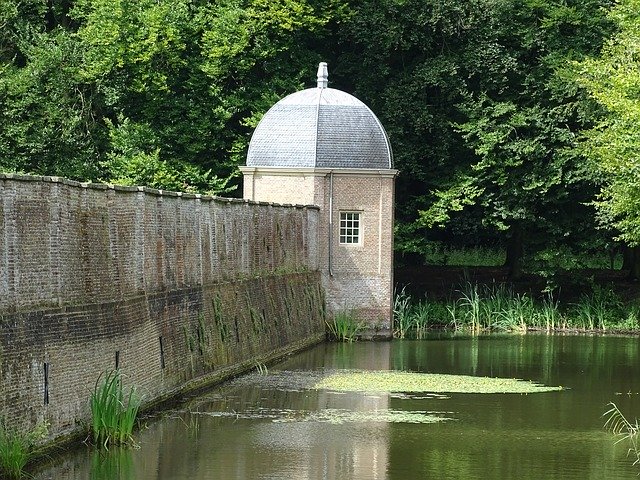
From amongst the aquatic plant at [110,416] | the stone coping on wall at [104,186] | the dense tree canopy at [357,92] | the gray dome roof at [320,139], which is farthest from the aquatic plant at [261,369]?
the dense tree canopy at [357,92]

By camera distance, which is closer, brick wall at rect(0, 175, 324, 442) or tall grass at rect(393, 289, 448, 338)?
brick wall at rect(0, 175, 324, 442)

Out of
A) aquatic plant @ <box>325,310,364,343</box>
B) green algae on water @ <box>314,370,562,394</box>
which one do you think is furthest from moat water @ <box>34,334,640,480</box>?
aquatic plant @ <box>325,310,364,343</box>

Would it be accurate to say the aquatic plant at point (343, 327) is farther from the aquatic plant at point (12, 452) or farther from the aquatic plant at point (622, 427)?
the aquatic plant at point (12, 452)

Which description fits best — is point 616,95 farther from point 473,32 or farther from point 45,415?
point 45,415

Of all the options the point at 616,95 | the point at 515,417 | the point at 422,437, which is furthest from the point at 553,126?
the point at 422,437

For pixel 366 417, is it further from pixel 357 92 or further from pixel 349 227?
pixel 357 92

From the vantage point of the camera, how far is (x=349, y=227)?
3312 centimetres

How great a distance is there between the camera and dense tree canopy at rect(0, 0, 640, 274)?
113 feet

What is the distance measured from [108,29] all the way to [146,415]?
17.8 m

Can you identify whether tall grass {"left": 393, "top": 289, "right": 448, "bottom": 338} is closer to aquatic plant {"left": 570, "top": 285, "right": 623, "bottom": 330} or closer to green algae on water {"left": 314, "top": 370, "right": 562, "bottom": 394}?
aquatic plant {"left": 570, "top": 285, "right": 623, "bottom": 330}

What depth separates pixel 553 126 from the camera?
35031 millimetres

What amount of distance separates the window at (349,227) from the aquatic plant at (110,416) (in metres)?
17.2

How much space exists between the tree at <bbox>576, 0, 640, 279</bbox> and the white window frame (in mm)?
5940

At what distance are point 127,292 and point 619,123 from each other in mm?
16843
